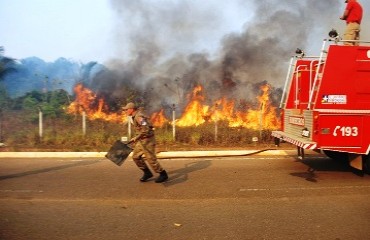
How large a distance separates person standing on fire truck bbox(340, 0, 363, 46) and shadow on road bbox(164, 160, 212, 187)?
413 centimetres

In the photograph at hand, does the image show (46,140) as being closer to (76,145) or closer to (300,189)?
(76,145)

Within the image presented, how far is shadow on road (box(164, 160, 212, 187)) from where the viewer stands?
22.3 feet

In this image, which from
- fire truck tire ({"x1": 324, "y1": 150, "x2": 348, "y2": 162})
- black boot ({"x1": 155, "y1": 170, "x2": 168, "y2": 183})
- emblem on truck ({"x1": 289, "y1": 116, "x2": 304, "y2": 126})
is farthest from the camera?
fire truck tire ({"x1": 324, "y1": 150, "x2": 348, "y2": 162})

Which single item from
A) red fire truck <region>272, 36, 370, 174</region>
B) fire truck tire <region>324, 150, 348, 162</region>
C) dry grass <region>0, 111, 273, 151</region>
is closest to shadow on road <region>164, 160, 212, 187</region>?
red fire truck <region>272, 36, 370, 174</region>

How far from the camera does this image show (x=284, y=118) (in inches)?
341

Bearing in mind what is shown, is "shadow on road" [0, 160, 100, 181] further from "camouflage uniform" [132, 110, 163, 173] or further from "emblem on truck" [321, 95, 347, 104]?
"emblem on truck" [321, 95, 347, 104]

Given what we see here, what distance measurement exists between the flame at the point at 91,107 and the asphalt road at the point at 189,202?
20.1 ft

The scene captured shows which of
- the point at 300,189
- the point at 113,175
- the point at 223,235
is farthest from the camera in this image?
the point at 113,175

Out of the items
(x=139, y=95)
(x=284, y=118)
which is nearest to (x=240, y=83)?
→ (x=139, y=95)

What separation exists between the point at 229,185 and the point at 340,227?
2321 millimetres

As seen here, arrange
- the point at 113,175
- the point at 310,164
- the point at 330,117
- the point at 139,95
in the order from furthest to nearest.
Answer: the point at 139,95 → the point at 310,164 → the point at 113,175 → the point at 330,117

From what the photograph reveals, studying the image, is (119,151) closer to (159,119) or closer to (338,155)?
(338,155)

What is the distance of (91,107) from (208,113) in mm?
4949

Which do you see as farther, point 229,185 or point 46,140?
point 46,140
